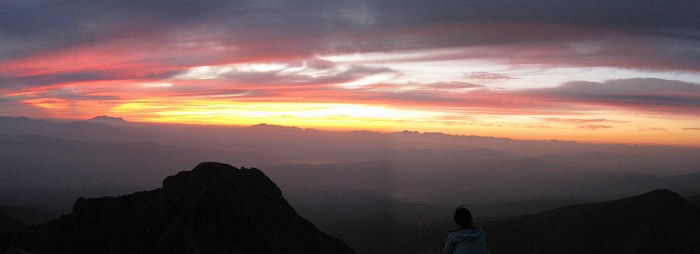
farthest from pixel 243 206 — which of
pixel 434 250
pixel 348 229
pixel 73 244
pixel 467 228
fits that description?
pixel 348 229

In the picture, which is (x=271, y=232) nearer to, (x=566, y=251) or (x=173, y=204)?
(x=173, y=204)

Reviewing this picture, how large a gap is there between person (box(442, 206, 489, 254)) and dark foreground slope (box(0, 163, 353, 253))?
52753 mm

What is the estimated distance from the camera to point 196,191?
67.1m

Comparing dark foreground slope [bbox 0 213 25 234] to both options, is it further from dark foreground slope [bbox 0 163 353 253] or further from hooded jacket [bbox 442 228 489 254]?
hooded jacket [bbox 442 228 489 254]

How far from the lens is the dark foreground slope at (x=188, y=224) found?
196 feet

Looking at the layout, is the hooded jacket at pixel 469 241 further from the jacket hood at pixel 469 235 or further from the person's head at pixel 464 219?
the person's head at pixel 464 219

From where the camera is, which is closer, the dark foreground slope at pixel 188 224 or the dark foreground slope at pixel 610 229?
the dark foreground slope at pixel 188 224

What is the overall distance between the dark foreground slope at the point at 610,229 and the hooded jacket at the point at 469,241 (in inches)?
3622

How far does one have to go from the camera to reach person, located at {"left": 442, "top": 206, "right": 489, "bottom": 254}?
28.9 feet

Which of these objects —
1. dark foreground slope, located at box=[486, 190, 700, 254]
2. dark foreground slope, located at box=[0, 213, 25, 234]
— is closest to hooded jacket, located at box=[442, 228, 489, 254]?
dark foreground slope, located at box=[486, 190, 700, 254]

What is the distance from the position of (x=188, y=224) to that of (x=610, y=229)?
77.3 metres

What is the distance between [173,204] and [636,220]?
82581 mm

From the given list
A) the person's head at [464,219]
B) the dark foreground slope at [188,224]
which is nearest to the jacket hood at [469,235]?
the person's head at [464,219]

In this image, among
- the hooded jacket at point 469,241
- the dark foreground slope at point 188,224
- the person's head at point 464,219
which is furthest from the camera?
the dark foreground slope at point 188,224
